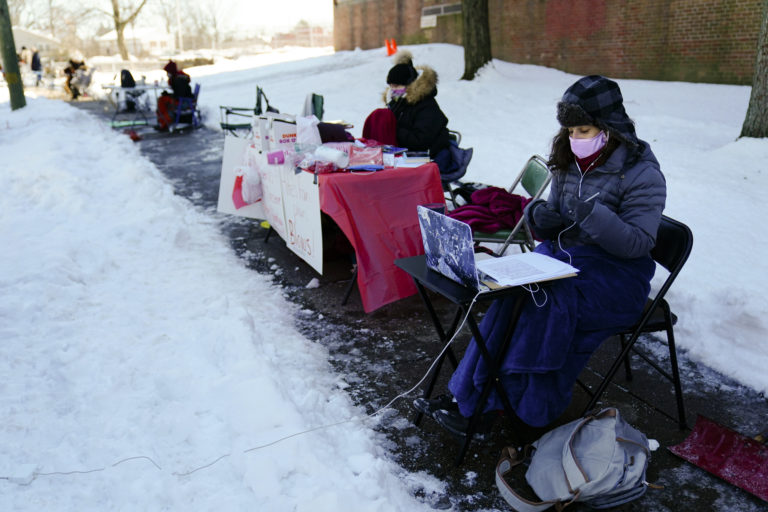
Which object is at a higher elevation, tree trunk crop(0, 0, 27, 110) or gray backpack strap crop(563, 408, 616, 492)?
tree trunk crop(0, 0, 27, 110)

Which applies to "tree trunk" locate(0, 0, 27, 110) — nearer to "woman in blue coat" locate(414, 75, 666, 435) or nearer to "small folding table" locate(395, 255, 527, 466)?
"small folding table" locate(395, 255, 527, 466)

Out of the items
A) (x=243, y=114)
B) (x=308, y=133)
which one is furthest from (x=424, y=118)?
(x=243, y=114)

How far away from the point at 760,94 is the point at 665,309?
502cm

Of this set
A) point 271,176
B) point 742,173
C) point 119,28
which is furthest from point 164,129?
point 119,28

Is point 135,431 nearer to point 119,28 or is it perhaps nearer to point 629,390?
point 629,390

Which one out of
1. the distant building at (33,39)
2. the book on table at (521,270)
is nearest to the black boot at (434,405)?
the book on table at (521,270)

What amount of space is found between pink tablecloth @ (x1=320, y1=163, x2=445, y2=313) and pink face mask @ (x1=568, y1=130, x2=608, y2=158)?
1.70 metres

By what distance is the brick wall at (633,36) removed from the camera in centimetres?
1133

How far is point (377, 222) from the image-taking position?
4273mm

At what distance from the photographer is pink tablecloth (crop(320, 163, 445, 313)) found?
418 cm

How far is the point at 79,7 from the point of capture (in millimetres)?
53719

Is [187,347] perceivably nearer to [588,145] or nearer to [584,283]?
[584,283]

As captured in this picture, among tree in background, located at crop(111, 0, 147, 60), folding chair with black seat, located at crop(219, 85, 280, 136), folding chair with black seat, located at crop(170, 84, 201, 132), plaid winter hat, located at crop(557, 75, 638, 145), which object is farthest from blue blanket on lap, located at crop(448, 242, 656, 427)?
tree in background, located at crop(111, 0, 147, 60)

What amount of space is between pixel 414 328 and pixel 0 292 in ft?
10.4
